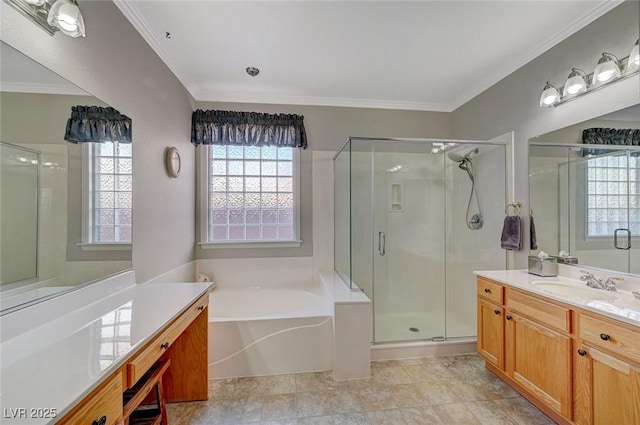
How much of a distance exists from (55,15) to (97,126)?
20.3 inches

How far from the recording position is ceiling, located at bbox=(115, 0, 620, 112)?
5.90ft

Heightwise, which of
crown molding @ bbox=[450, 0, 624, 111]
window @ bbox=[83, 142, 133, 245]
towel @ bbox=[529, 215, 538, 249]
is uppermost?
crown molding @ bbox=[450, 0, 624, 111]

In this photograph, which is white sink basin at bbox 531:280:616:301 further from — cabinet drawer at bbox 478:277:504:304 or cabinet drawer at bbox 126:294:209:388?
cabinet drawer at bbox 126:294:209:388

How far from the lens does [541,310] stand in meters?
1.68

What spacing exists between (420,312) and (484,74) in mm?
2533

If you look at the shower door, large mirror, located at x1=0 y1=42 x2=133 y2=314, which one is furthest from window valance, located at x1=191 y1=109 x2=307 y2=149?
large mirror, located at x1=0 y1=42 x2=133 y2=314

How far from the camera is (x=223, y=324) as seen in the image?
2154 mm

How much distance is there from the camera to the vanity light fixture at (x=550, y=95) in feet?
6.56

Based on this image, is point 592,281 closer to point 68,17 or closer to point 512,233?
point 512,233

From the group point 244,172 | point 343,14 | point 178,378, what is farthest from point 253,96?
point 178,378

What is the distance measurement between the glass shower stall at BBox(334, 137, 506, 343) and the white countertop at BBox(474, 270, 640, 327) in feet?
1.98

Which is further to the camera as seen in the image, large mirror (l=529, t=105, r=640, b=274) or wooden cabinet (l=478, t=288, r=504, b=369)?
wooden cabinet (l=478, t=288, r=504, b=369)

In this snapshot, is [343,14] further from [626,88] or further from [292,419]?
[292,419]

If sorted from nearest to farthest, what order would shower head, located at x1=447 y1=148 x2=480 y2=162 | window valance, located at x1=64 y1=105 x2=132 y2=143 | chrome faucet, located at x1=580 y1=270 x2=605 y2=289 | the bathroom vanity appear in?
the bathroom vanity
window valance, located at x1=64 y1=105 x2=132 y2=143
chrome faucet, located at x1=580 y1=270 x2=605 y2=289
shower head, located at x1=447 y1=148 x2=480 y2=162
